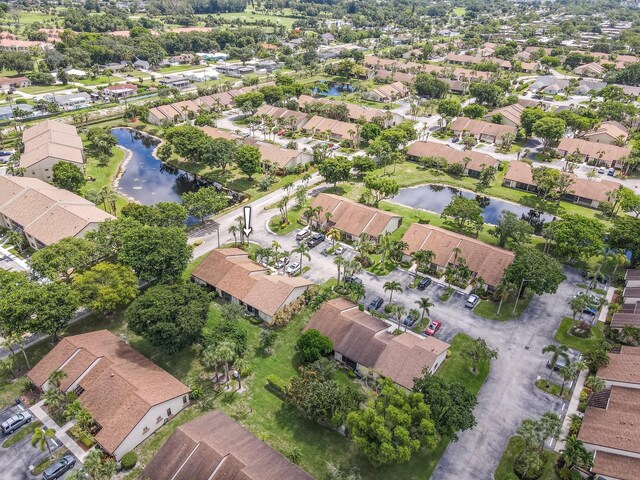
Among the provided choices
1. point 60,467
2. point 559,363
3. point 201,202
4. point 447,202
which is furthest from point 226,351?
point 447,202

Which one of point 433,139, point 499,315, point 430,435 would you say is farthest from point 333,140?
point 430,435

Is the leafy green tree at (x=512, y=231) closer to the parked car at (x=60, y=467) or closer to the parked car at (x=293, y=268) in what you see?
the parked car at (x=293, y=268)

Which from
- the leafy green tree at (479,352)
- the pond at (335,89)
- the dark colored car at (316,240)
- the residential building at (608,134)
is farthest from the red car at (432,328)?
the pond at (335,89)

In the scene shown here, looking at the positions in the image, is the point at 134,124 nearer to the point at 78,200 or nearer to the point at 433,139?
the point at 78,200

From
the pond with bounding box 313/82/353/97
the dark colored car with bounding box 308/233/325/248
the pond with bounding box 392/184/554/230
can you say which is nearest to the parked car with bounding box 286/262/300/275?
the dark colored car with bounding box 308/233/325/248

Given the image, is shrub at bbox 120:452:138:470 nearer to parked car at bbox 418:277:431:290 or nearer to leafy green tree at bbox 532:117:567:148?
parked car at bbox 418:277:431:290

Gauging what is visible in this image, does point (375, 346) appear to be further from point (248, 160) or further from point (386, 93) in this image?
point (386, 93)
